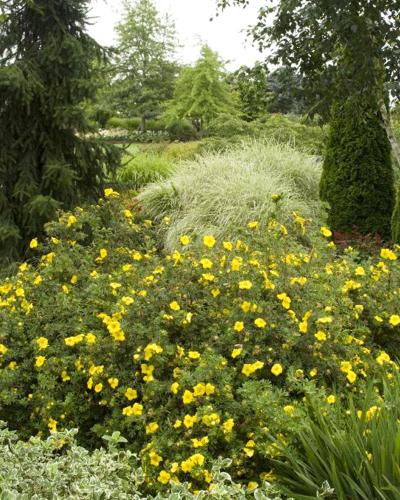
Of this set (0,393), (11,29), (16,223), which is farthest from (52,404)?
(11,29)

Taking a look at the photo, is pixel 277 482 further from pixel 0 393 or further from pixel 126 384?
pixel 0 393

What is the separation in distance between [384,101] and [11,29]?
11.9ft

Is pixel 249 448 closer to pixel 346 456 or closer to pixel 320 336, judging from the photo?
pixel 346 456

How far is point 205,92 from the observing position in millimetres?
22578

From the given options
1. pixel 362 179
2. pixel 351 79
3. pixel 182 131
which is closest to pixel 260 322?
pixel 351 79

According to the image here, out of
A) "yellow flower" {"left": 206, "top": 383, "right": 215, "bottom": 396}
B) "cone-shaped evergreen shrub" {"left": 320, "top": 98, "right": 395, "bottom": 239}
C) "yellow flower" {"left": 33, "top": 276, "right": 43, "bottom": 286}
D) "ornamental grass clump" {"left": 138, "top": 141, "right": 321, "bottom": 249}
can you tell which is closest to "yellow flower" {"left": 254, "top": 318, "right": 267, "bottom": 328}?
"yellow flower" {"left": 206, "top": 383, "right": 215, "bottom": 396}

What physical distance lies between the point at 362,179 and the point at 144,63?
24.8 m

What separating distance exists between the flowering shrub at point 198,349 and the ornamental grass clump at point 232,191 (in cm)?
255

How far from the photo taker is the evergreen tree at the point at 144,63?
28.5 meters

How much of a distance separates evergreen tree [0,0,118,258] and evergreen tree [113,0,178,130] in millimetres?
22768

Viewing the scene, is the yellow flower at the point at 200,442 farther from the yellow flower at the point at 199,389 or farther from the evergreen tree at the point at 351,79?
the evergreen tree at the point at 351,79

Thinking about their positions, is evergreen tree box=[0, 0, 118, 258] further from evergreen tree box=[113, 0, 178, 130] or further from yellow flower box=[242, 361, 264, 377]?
evergreen tree box=[113, 0, 178, 130]

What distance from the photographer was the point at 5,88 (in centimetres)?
537

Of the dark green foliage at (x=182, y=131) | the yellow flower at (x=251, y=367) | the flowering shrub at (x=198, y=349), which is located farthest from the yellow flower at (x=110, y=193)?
the dark green foliage at (x=182, y=131)
